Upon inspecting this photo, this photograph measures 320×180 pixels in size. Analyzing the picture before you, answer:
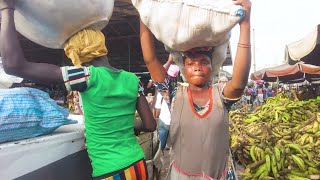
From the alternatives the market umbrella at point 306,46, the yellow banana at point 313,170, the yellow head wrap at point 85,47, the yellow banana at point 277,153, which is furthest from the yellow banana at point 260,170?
the yellow head wrap at point 85,47

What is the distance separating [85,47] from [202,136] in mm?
807

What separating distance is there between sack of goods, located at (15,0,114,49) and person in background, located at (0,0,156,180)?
0.06 m

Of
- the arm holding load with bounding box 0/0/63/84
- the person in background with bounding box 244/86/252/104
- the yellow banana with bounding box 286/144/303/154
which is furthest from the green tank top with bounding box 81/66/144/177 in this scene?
the person in background with bounding box 244/86/252/104

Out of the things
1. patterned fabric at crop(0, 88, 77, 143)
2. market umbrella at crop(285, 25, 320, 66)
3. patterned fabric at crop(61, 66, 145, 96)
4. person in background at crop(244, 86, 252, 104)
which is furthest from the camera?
person in background at crop(244, 86, 252, 104)

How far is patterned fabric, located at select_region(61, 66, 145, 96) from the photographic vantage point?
4.83 feet

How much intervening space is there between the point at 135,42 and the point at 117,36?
1.25 m

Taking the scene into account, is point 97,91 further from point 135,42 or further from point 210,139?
point 135,42

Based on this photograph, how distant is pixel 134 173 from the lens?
5.51 ft

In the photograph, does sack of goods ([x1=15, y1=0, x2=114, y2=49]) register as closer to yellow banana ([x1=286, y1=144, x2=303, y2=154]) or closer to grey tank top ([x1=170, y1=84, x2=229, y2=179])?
grey tank top ([x1=170, y1=84, x2=229, y2=179])

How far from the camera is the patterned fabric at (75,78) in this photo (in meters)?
1.47

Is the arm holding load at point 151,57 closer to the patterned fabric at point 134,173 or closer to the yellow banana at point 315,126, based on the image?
the patterned fabric at point 134,173

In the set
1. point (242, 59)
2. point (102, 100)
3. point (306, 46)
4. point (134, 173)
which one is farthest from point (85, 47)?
point (306, 46)

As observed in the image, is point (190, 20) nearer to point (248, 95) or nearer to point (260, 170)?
point (260, 170)

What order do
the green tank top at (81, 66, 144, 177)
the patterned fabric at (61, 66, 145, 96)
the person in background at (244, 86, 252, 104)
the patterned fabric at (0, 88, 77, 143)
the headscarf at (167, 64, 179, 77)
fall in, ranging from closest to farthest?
the patterned fabric at (0, 88, 77, 143) → the patterned fabric at (61, 66, 145, 96) → the green tank top at (81, 66, 144, 177) → the headscarf at (167, 64, 179, 77) → the person in background at (244, 86, 252, 104)
